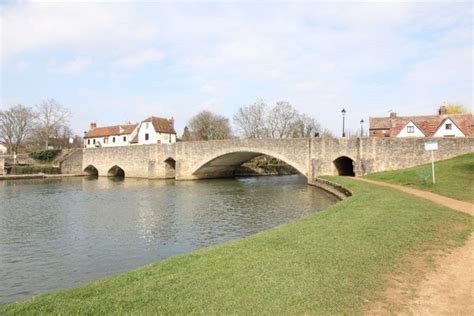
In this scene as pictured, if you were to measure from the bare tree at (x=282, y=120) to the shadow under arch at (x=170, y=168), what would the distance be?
77.6 ft

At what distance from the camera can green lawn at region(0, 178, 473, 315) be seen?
5.34 metres

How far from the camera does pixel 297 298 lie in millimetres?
5480

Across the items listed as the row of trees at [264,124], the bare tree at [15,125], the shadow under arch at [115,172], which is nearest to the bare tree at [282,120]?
the row of trees at [264,124]

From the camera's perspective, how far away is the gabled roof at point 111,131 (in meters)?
65.8

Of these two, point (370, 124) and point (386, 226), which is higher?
point (370, 124)

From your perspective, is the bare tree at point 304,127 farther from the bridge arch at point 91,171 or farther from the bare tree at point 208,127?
the bridge arch at point 91,171

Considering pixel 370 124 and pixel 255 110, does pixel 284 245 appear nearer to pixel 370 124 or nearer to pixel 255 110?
pixel 370 124

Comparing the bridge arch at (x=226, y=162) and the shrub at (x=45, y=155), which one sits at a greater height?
the shrub at (x=45, y=155)

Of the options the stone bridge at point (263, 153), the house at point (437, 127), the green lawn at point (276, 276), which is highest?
the house at point (437, 127)

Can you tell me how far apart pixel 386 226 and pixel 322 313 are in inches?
226

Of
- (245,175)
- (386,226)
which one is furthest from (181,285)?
(245,175)

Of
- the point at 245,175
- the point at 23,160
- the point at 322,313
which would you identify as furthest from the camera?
the point at 23,160

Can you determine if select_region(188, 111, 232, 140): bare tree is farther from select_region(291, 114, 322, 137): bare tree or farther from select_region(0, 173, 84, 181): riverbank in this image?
select_region(0, 173, 84, 181): riverbank

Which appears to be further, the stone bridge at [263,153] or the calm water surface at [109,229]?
the stone bridge at [263,153]
